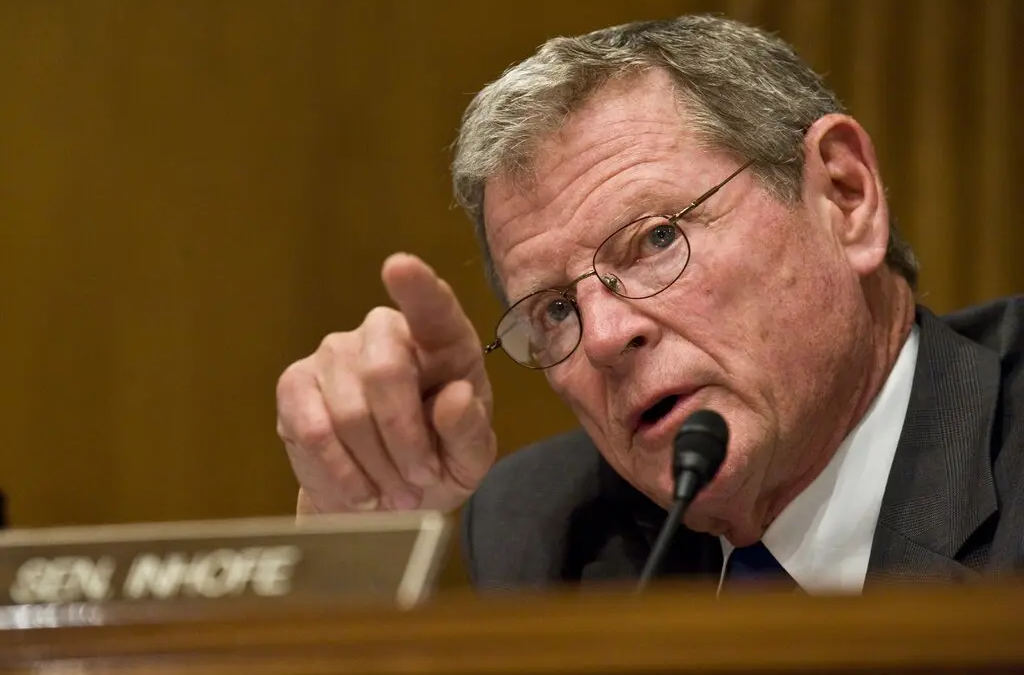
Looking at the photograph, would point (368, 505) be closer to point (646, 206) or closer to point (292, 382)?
point (292, 382)

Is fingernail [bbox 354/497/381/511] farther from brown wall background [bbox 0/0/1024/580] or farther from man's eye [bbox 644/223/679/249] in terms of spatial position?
brown wall background [bbox 0/0/1024/580]

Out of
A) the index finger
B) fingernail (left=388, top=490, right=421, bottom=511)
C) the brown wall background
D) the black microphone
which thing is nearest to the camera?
→ the black microphone

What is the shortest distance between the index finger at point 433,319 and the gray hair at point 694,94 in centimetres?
26

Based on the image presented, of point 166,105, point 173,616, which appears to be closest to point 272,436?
point 166,105

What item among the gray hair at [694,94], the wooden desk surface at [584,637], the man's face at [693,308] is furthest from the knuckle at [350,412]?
the wooden desk surface at [584,637]

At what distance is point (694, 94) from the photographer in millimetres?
1556

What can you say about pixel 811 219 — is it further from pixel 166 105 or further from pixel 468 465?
pixel 166 105

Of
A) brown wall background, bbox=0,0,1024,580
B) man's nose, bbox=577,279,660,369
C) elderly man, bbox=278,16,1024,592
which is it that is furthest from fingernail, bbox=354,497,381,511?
brown wall background, bbox=0,0,1024,580

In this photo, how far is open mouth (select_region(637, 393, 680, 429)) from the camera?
1.46 metres

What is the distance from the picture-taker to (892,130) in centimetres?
252

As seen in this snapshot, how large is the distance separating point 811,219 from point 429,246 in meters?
1.26

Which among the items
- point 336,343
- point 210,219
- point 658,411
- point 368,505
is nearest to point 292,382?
point 336,343

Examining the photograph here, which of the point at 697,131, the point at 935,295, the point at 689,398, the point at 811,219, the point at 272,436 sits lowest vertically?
the point at 272,436

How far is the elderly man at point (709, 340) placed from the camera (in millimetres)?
1431
